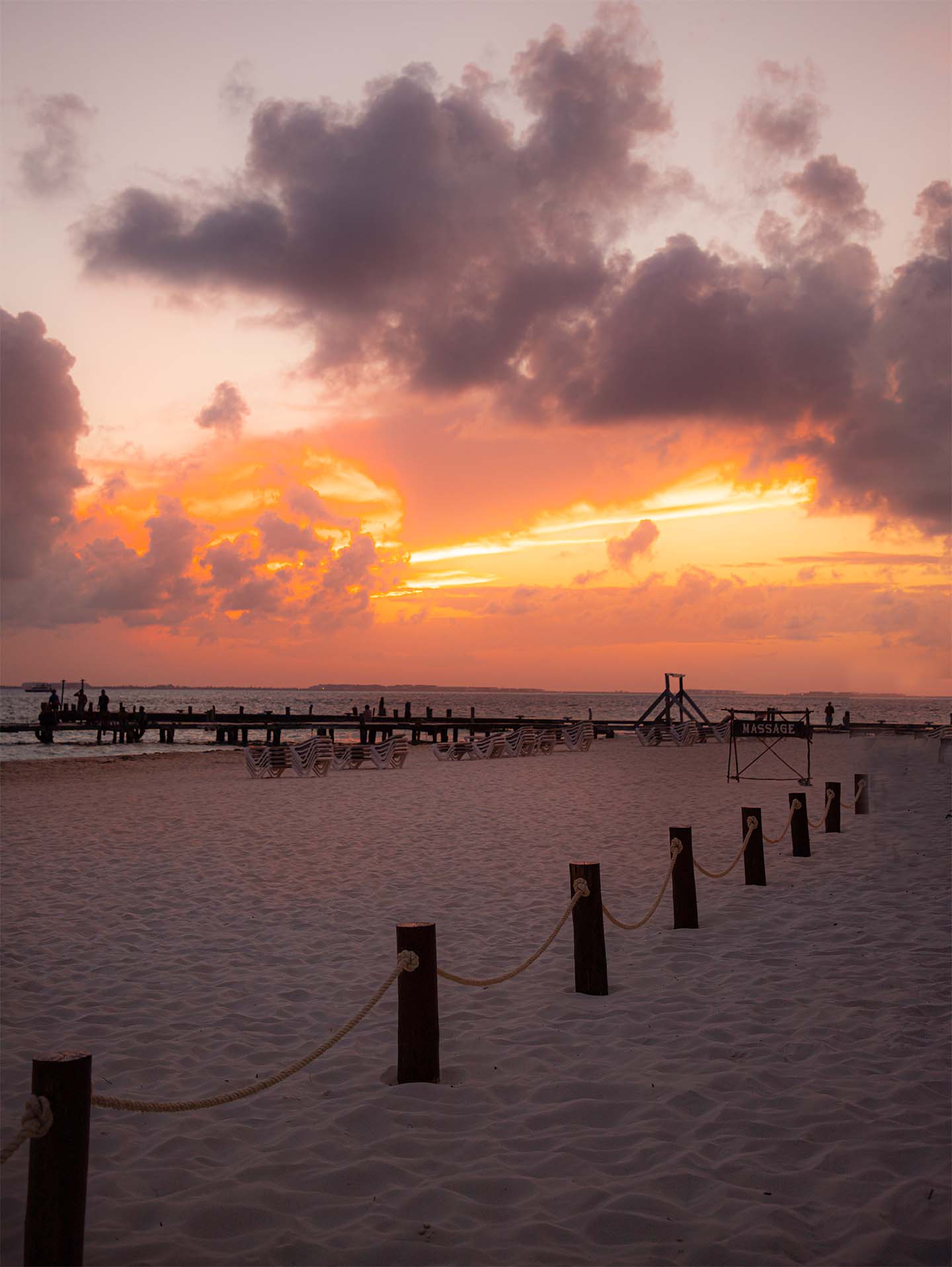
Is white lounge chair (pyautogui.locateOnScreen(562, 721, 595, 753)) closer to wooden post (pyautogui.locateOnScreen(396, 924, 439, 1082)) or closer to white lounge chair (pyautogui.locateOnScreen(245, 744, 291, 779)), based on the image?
white lounge chair (pyautogui.locateOnScreen(245, 744, 291, 779))

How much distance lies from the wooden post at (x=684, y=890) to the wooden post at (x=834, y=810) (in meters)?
6.20

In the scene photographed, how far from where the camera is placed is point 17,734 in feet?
177

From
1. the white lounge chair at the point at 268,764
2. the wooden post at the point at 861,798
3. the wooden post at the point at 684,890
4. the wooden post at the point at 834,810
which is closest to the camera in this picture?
the wooden post at the point at 684,890

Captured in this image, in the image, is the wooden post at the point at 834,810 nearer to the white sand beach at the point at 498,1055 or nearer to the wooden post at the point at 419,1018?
the white sand beach at the point at 498,1055

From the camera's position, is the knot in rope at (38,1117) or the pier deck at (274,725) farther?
the pier deck at (274,725)

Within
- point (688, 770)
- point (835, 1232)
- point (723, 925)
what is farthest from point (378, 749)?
point (835, 1232)

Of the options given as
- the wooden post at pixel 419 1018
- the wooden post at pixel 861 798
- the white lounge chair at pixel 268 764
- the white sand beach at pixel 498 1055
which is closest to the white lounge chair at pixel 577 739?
the white lounge chair at pixel 268 764

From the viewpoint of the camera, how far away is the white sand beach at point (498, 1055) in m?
3.64

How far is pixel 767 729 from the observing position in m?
17.4

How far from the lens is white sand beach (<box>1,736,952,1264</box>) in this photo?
3.64m

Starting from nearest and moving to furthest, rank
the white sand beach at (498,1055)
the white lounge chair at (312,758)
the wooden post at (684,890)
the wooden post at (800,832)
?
1. the white sand beach at (498,1055)
2. the wooden post at (684,890)
3. the wooden post at (800,832)
4. the white lounge chair at (312,758)

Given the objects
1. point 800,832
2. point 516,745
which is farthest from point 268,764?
point 800,832

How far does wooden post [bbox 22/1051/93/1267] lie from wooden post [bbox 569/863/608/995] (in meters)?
3.88

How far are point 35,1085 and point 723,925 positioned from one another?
6495mm
